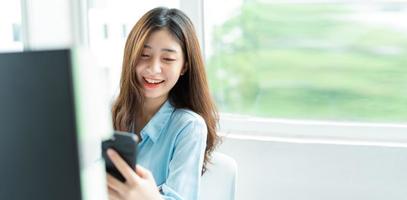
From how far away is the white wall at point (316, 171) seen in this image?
1.50m

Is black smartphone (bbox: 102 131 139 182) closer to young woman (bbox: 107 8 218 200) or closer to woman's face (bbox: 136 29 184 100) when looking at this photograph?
young woman (bbox: 107 8 218 200)

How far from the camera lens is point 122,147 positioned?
18.7 inches

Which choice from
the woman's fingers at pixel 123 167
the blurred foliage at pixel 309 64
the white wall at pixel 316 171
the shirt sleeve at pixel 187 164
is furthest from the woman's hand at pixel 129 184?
the blurred foliage at pixel 309 64

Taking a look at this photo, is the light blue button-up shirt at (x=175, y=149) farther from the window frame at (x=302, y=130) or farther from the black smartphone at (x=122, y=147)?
the black smartphone at (x=122, y=147)

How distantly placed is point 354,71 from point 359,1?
0.75 feet

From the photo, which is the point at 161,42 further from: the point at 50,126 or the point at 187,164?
the point at 50,126

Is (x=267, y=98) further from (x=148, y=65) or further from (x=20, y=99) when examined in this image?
(x=20, y=99)

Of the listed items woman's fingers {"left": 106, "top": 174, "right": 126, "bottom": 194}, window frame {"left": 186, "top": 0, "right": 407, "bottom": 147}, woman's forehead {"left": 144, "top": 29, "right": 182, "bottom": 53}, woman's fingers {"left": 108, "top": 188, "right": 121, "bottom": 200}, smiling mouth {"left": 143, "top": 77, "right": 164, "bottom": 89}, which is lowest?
window frame {"left": 186, "top": 0, "right": 407, "bottom": 147}

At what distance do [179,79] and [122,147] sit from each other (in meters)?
0.84

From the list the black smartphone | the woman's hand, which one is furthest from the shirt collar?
the black smartphone

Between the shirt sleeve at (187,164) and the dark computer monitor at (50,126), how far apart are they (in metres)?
0.60

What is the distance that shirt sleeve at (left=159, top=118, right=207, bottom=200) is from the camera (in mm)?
1083

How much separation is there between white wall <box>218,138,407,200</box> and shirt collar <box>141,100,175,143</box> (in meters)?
0.45

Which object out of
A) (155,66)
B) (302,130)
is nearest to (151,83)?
(155,66)
